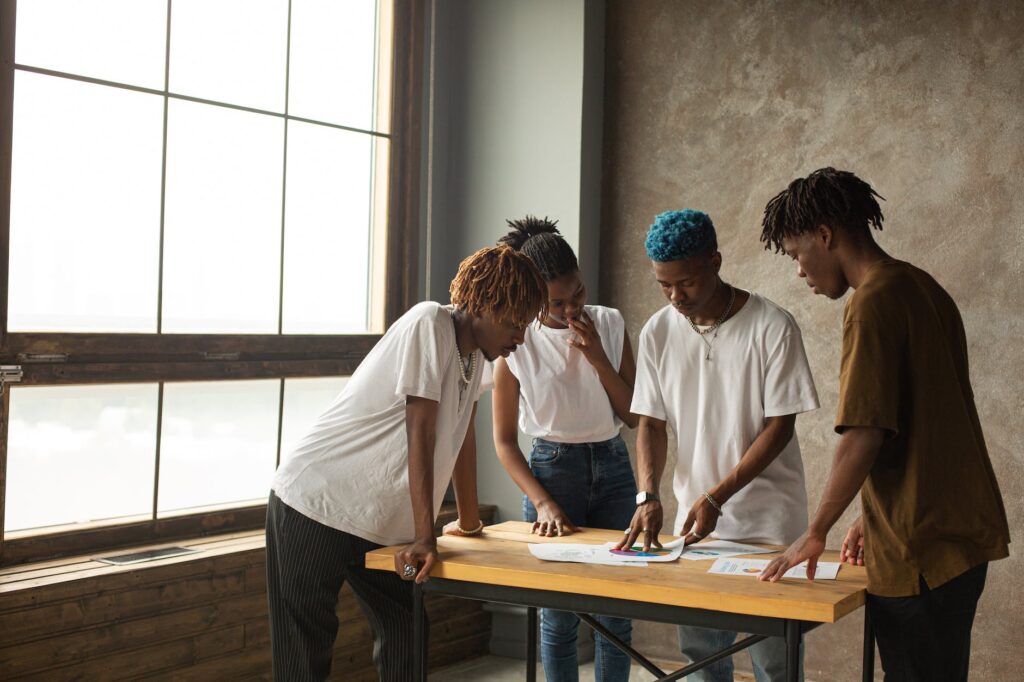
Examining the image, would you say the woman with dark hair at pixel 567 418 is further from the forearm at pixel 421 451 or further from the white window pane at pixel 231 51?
the white window pane at pixel 231 51

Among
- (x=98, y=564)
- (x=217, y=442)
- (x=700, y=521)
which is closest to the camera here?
(x=700, y=521)

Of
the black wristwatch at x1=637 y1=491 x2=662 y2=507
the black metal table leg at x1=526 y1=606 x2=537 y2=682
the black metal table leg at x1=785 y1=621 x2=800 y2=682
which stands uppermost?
the black wristwatch at x1=637 y1=491 x2=662 y2=507

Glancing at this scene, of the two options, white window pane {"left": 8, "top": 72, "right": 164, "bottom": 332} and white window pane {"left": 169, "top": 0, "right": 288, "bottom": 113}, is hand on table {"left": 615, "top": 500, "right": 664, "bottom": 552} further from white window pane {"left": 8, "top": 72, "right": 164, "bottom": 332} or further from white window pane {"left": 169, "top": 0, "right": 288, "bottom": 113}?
white window pane {"left": 169, "top": 0, "right": 288, "bottom": 113}

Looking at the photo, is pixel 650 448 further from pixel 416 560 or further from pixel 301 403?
pixel 301 403

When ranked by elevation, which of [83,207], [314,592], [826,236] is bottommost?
[314,592]

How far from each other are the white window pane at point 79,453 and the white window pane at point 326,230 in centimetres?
76

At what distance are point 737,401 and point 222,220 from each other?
6.97 feet

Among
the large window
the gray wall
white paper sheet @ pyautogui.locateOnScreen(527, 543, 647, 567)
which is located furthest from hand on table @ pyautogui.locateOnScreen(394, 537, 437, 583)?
the gray wall

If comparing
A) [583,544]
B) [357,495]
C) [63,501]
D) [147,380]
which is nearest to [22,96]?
[147,380]

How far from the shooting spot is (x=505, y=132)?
4789mm

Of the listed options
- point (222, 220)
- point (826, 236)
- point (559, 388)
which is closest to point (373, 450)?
point (559, 388)

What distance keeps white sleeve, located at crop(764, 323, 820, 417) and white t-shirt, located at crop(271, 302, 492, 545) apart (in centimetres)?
75

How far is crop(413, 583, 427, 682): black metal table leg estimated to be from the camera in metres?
2.60

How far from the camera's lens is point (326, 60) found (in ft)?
14.3
